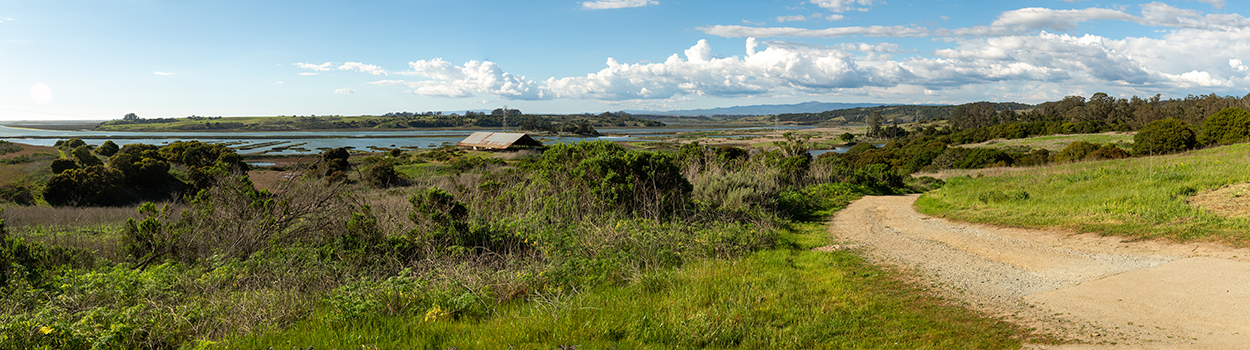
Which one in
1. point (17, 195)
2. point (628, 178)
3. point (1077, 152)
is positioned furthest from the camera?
point (1077, 152)

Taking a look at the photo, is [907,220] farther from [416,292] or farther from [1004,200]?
[416,292]

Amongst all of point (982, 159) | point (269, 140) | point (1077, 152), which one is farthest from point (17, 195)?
point (269, 140)

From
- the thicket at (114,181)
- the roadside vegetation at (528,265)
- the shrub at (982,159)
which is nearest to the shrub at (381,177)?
the thicket at (114,181)

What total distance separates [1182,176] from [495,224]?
14921 millimetres

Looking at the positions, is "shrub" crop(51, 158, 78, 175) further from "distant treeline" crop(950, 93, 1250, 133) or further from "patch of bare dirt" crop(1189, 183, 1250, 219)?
"distant treeline" crop(950, 93, 1250, 133)

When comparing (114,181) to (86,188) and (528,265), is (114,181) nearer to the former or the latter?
(86,188)

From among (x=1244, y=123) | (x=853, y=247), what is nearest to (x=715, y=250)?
(x=853, y=247)

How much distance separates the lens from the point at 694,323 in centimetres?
563

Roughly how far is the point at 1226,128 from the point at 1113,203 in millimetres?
33370

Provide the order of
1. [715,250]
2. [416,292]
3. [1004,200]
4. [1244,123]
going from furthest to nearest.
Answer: [1244,123] < [1004,200] < [715,250] < [416,292]

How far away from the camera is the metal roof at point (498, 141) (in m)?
65.1

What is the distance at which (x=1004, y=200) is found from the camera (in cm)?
1470

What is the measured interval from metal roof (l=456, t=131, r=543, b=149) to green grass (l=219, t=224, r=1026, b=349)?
2326 inches

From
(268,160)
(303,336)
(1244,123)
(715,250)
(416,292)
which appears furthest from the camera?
(268,160)
